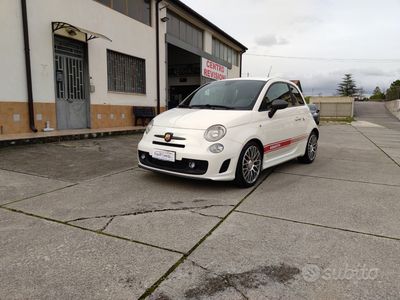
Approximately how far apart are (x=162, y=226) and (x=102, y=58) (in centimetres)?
997

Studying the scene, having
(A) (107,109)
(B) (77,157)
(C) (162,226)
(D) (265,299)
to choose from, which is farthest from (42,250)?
(A) (107,109)

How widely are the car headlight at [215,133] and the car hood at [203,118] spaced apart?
63 millimetres

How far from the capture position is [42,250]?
270 cm

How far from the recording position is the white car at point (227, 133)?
4.45m

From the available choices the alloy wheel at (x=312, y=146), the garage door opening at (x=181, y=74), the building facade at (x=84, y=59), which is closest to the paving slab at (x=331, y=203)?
the alloy wheel at (x=312, y=146)

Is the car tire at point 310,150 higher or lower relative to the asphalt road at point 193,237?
higher

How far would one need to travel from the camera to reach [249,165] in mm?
4832

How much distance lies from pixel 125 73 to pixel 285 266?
1201cm

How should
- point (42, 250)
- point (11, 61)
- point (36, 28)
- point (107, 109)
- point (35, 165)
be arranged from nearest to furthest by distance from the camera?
1. point (42, 250)
2. point (35, 165)
3. point (11, 61)
4. point (36, 28)
5. point (107, 109)

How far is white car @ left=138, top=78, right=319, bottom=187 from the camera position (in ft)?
14.6

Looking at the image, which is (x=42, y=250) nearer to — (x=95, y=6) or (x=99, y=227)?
(x=99, y=227)
